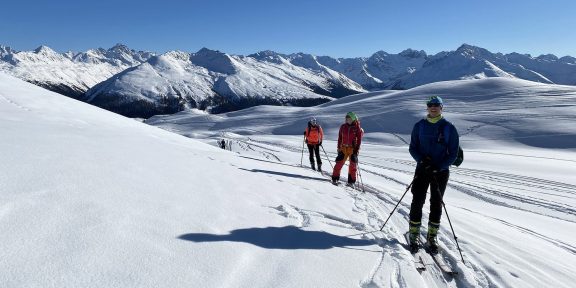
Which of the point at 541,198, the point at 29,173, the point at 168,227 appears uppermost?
the point at 29,173

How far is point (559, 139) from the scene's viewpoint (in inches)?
1973

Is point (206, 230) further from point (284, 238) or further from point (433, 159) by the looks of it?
point (433, 159)

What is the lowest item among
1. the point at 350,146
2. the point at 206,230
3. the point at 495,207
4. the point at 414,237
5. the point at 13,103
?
the point at 495,207

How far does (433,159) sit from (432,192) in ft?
1.91

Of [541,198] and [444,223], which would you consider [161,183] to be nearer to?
[444,223]

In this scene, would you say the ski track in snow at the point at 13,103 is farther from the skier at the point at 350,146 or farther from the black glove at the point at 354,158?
the black glove at the point at 354,158

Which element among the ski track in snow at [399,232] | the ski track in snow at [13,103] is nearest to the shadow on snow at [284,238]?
the ski track in snow at [399,232]

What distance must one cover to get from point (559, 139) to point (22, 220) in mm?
57445

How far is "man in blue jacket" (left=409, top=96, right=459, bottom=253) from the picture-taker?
700cm

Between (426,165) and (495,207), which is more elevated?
(426,165)

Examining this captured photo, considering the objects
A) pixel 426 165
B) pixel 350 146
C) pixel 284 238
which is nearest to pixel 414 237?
pixel 426 165

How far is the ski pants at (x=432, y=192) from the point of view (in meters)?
7.15

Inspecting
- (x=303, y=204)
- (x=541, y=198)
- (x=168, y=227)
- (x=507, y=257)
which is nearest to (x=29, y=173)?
(x=168, y=227)

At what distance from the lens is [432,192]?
726 cm
